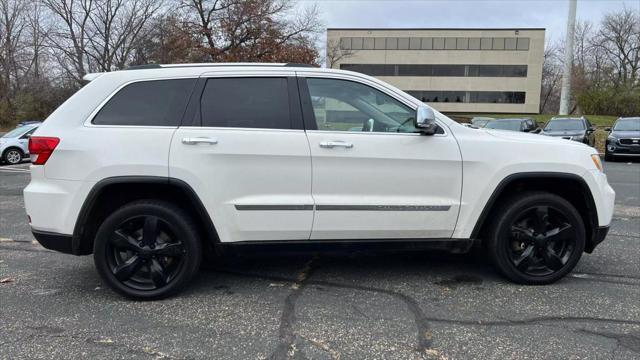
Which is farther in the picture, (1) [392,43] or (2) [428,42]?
(1) [392,43]

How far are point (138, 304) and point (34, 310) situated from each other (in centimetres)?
76

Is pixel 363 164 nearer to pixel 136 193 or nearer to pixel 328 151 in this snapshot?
pixel 328 151

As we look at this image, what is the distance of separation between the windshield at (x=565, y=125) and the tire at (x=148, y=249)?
1802 cm

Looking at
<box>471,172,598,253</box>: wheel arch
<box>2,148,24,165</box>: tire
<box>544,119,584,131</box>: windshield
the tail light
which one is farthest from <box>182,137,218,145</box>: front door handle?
<box>544,119,584,131</box>: windshield

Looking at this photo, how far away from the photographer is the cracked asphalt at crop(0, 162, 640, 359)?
315cm

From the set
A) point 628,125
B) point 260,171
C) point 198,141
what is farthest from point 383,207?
point 628,125

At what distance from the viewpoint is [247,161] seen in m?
3.75

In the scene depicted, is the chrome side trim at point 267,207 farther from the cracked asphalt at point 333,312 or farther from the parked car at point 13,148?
the parked car at point 13,148

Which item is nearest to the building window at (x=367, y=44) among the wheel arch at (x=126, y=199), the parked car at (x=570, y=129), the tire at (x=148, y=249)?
the parked car at (x=570, y=129)

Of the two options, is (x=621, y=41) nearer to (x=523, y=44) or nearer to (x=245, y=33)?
(x=523, y=44)

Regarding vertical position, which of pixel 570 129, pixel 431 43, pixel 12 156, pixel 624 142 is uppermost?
pixel 431 43

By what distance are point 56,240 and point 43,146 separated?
725mm

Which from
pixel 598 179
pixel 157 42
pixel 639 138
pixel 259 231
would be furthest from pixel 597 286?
pixel 157 42

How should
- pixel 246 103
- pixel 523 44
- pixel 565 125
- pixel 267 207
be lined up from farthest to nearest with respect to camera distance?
pixel 523 44 < pixel 565 125 < pixel 246 103 < pixel 267 207
